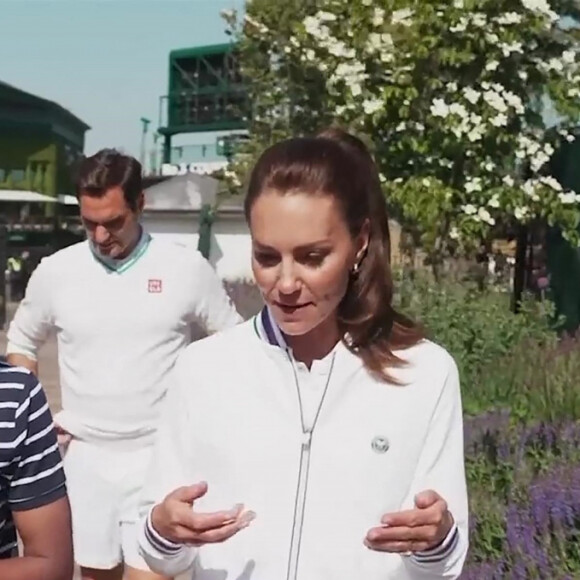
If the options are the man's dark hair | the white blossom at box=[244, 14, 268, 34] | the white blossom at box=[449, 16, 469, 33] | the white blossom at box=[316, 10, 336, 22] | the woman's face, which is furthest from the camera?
the white blossom at box=[244, 14, 268, 34]

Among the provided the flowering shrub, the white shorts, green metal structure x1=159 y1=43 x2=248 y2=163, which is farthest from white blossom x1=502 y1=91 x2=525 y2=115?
green metal structure x1=159 y1=43 x2=248 y2=163

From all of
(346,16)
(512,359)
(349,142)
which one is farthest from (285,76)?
Result: (349,142)

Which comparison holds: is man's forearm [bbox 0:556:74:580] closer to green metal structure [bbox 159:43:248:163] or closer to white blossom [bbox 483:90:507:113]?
white blossom [bbox 483:90:507:113]

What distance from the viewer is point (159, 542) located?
95.6 inches

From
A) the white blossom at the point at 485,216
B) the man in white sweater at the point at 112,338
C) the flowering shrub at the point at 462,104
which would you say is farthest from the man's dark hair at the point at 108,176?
the white blossom at the point at 485,216

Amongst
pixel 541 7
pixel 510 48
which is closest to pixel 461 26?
pixel 510 48

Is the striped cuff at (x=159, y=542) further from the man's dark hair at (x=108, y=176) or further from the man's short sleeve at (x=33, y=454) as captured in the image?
the man's dark hair at (x=108, y=176)

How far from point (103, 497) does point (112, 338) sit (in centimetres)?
55

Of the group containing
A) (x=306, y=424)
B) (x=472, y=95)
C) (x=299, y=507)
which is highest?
(x=472, y=95)

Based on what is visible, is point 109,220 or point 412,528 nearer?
point 412,528

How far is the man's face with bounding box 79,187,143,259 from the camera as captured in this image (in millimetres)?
4711

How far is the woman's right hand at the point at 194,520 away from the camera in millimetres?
2277

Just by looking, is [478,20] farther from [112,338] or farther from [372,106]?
[112,338]

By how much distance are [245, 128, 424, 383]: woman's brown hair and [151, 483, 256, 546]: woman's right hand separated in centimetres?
38
